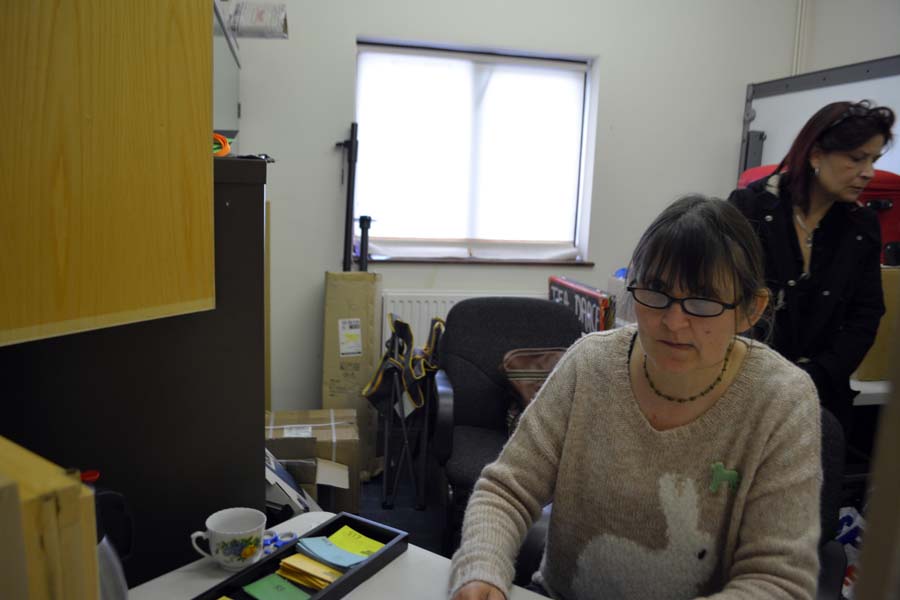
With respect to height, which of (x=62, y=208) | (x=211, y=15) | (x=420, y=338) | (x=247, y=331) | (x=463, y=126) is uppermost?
(x=463, y=126)

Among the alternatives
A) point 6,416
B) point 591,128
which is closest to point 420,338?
point 591,128

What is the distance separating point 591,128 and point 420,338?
1464 millimetres

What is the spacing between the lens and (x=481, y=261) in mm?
3354

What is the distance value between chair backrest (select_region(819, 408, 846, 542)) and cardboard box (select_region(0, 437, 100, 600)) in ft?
3.65

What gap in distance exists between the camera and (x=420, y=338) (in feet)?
10.8

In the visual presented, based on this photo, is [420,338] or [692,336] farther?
[420,338]

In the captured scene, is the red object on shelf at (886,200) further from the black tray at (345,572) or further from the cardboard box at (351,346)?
the black tray at (345,572)

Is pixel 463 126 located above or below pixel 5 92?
above

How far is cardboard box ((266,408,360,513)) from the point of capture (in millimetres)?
1988

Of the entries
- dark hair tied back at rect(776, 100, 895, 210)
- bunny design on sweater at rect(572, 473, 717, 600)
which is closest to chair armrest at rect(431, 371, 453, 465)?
bunny design on sweater at rect(572, 473, 717, 600)

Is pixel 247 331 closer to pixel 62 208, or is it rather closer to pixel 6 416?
pixel 6 416

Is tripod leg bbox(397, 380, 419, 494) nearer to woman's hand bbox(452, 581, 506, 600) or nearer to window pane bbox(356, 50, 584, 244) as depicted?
window pane bbox(356, 50, 584, 244)

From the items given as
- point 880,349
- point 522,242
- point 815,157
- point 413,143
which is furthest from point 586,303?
point 413,143

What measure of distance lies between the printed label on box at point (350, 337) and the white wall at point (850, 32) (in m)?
2.91
